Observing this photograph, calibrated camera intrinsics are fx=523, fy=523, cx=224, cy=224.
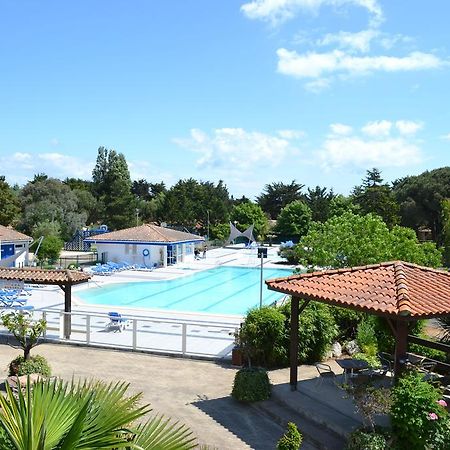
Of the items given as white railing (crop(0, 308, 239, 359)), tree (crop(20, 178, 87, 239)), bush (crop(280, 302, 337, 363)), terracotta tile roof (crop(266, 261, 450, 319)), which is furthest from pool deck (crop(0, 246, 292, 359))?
tree (crop(20, 178, 87, 239))

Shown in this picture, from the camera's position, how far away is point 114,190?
225 feet

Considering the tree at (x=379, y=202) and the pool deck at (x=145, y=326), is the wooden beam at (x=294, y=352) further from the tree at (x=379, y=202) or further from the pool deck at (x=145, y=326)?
the tree at (x=379, y=202)

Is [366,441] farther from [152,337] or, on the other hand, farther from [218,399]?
[152,337]

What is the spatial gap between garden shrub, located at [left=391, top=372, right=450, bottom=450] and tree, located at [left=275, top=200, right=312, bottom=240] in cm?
5899

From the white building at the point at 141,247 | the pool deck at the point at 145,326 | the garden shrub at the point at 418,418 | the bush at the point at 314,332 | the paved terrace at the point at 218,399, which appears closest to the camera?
the garden shrub at the point at 418,418

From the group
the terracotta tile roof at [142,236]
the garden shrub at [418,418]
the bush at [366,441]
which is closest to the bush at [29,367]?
the bush at [366,441]

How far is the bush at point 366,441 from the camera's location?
801 centimetres

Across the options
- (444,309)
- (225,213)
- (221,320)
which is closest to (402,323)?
(444,309)

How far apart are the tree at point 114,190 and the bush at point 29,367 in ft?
164

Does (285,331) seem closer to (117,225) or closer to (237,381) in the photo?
(237,381)

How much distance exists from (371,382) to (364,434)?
264cm

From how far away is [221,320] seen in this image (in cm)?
2094

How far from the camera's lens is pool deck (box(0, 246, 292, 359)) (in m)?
15.7

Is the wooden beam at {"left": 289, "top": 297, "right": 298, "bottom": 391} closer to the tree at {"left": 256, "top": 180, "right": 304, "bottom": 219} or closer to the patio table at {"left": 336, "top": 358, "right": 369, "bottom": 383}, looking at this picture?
the patio table at {"left": 336, "top": 358, "right": 369, "bottom": 383}
